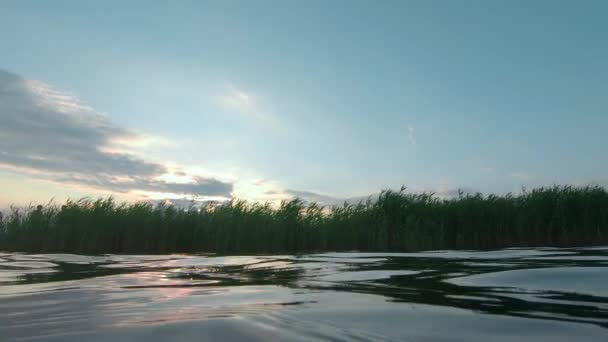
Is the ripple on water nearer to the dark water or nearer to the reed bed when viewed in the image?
the dark water

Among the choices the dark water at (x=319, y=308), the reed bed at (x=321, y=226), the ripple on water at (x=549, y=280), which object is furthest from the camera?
the reed bed at (x=321, y=226)

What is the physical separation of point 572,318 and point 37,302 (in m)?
3.09

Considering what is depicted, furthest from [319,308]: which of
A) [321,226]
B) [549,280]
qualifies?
[321,226]

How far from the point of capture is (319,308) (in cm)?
260

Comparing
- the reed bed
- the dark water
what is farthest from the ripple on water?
the reed bed

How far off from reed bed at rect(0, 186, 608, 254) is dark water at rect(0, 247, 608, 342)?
9052 millimetres

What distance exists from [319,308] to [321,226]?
12.2m

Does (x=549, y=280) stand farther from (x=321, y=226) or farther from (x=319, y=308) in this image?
(x=321, y=226)

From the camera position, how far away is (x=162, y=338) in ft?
5.92

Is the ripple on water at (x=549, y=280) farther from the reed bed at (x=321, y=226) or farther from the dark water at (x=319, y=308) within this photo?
the reed bed at (x=321, y=226)

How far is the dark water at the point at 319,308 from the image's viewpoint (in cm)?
191

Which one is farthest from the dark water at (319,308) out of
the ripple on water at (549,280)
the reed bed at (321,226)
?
the reed bed at (321,226)

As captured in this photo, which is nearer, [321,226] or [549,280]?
[549,280]

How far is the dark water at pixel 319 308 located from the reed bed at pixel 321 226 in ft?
29.7
